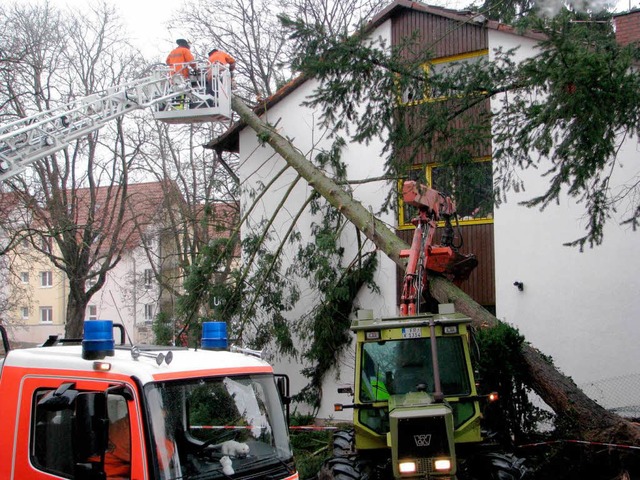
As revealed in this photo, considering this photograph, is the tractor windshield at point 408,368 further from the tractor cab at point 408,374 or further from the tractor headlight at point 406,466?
the tractor headlight at point 406,466

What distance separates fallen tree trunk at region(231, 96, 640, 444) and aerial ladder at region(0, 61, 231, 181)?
85.0 inches

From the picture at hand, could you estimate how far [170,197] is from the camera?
2723 cm

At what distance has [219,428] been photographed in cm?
493

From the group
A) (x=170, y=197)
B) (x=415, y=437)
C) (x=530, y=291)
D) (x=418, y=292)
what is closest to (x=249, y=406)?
(x=415, y=437)

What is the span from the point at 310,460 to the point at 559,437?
3.78 meters

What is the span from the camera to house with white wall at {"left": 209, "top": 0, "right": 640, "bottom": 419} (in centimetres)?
1338

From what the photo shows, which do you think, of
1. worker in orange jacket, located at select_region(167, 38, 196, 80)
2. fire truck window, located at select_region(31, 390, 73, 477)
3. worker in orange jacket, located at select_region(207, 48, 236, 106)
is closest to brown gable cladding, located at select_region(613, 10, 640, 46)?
worker in orange jacket, located at select_region(207, 48, 236, 106)

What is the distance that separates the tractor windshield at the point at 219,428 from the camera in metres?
4.38

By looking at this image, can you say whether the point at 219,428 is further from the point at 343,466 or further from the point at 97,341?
the point at 343,466

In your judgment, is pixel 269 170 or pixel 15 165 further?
pixel 269 170

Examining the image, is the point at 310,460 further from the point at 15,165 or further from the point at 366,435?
the point at 15,165

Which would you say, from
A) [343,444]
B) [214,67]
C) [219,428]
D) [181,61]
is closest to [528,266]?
[343,444]

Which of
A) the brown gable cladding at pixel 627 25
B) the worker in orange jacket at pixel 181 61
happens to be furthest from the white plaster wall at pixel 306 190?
the brown gable cladding at pixel 627 25

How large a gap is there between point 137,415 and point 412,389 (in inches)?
154
